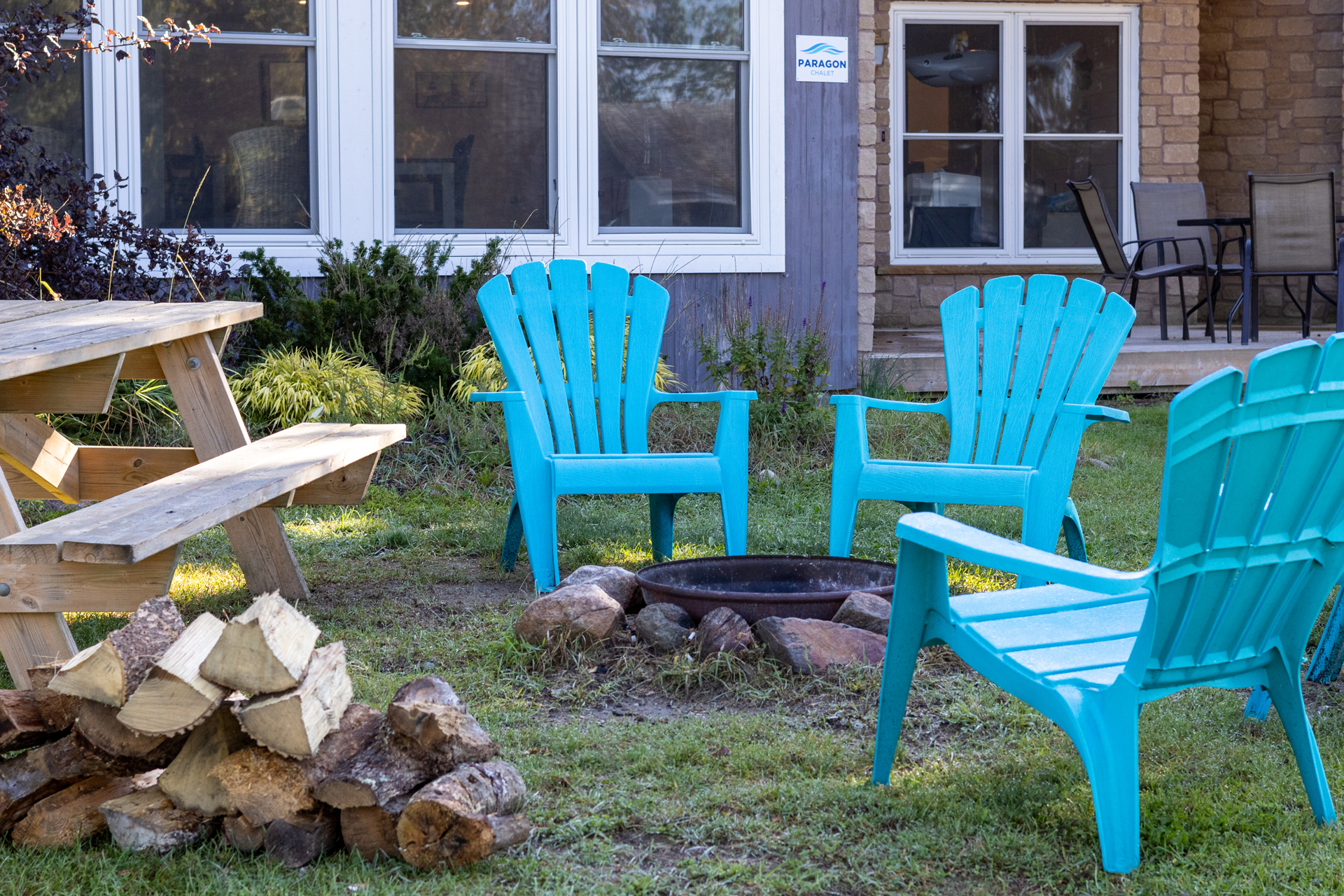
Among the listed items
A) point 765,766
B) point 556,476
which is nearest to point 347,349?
point 556,476

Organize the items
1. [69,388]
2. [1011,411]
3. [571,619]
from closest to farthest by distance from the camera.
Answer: [69,388], [571,619], [1011,411]

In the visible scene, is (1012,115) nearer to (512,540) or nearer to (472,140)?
(472,140)

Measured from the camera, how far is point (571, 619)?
3100 millimetres

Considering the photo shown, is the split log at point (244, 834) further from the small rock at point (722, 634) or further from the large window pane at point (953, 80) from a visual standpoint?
the large window pane at point (953, 80)

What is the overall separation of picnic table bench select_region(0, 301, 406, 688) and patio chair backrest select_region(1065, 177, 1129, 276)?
5318 mm

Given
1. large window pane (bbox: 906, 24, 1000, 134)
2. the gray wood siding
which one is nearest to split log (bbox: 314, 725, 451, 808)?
the gray wood siding

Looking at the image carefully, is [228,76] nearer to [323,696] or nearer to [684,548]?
[684,548]

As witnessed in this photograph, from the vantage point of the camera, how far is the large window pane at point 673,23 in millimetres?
6891

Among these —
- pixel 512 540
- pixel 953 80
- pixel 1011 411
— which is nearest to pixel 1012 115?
pixel 953 80

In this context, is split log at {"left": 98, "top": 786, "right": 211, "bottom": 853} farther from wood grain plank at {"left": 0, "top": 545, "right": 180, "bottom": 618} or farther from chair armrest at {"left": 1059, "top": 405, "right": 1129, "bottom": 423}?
chair armrest at {"left": 1059, "top": 405, "right": 1129, "bottom": 423}

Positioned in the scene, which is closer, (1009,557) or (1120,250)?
(1009,557)

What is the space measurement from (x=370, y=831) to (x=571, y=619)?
3.80ft

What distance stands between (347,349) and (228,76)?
61.9 inches

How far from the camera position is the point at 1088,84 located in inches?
379
